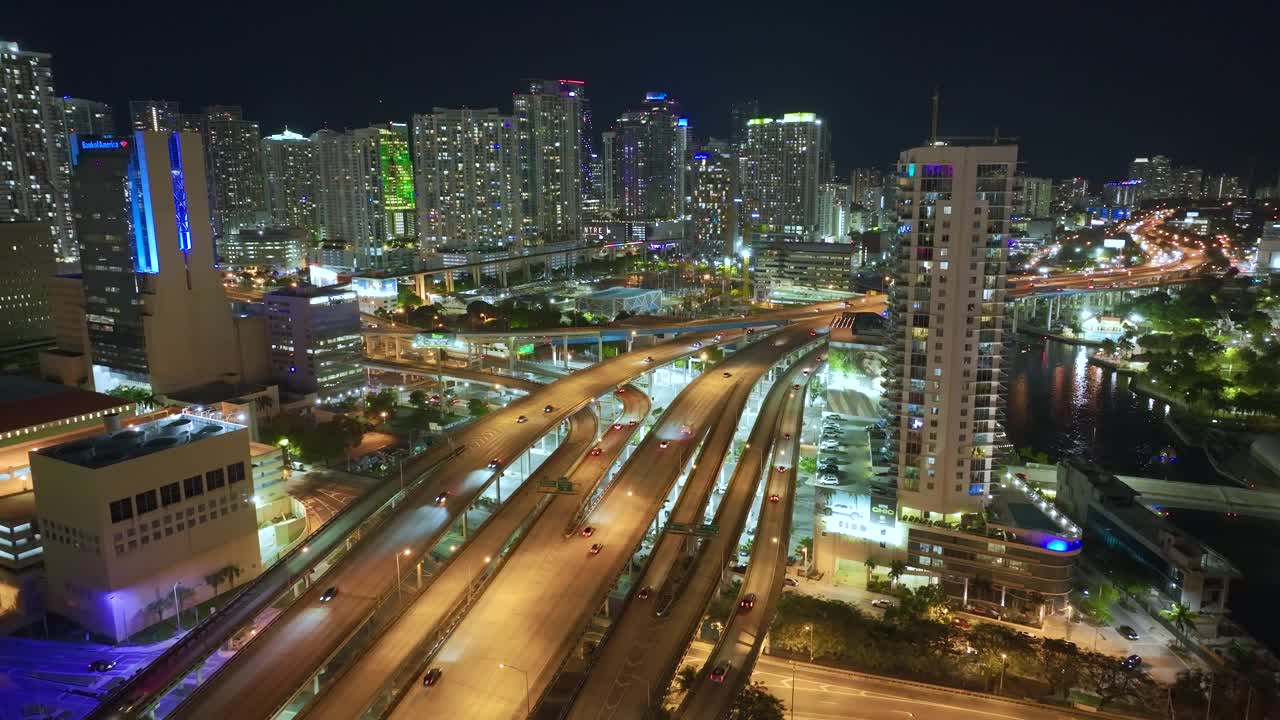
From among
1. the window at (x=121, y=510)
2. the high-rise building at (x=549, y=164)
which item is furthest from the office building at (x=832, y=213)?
the window at (x=121, y=510)

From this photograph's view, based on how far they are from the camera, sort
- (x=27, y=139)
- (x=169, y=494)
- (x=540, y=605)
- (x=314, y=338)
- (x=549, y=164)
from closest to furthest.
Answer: (x=540, y=605) → (x=169, y=494) → (x=314, y=338) → (x=27, y=139) → (x=549, y=164)

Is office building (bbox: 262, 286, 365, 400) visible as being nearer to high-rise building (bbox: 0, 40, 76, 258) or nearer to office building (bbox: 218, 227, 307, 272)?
high-rise building (bbox: 0, 40, 76, 258)

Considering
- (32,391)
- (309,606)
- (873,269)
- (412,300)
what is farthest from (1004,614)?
(873,269)

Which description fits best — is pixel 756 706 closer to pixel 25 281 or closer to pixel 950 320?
pixel 950 320

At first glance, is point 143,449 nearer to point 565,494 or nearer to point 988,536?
point 565,494

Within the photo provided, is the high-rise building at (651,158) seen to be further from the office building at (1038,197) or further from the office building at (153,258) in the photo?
the office building at (153,258)

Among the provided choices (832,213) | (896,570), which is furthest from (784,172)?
(896,570)
